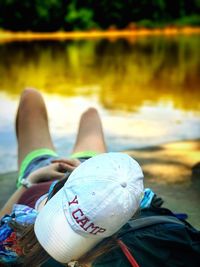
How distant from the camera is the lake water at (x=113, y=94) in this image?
394 centimetres

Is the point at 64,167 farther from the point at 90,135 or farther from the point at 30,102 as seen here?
the point at 30,102

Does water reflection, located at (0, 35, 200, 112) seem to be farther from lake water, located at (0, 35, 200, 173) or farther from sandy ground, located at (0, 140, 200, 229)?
sandy ground, located at (0, 140, 200, 229)

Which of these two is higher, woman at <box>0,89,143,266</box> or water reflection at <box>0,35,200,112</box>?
woman at <box>0,89,143,266</box>

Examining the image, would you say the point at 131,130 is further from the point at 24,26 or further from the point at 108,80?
the point at 24,26

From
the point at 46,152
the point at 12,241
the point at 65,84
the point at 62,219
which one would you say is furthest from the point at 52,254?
the point at 65,84

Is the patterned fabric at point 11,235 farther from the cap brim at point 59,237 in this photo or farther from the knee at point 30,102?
the knee at point 30,102

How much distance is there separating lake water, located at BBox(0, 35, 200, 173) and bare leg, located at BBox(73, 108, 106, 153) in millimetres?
703

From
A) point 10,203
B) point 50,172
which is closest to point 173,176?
point 50,172

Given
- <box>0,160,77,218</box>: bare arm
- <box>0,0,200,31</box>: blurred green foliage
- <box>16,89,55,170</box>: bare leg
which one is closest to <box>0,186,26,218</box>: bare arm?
<box>0,160,77,218</box>: bare arm

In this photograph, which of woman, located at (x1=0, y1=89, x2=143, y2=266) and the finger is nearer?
woman, located at (x1=0, y1=89, x2=143, y2=266)

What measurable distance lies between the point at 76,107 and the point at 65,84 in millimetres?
1732

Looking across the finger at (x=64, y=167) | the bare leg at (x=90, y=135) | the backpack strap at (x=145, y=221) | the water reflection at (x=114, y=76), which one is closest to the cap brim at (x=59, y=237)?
the backpack strap at (x=145, y=221)

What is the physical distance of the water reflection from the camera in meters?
5.71

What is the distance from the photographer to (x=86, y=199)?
135 centimetres
